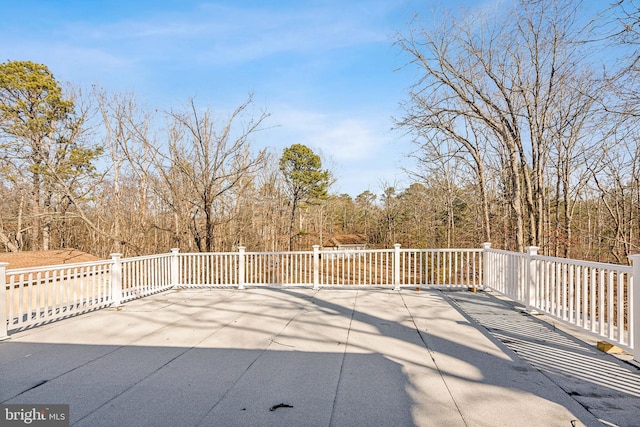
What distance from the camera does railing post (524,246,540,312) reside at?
14.8 feet

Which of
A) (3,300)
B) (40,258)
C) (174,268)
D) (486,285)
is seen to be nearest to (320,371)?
(3,300)

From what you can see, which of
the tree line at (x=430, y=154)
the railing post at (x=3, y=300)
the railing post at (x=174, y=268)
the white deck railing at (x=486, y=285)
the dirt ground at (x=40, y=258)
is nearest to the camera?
the white deck railing at (x=486, y=285)

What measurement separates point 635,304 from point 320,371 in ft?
8.47

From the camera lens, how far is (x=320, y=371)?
2732 millimetres

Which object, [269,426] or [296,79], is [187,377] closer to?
[269,426]

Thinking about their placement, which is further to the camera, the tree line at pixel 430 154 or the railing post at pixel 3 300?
the tree line at pixel 430 154

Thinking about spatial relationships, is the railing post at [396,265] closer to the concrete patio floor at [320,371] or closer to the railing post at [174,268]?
the concrete patio floor at [320,371]

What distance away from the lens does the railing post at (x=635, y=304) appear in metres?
2.67

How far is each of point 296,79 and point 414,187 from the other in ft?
31.2

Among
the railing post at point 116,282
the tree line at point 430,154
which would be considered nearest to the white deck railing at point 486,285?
the railing post at point 116,282

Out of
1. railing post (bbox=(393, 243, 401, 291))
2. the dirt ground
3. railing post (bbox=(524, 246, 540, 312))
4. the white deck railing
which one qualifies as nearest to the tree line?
the dirt ground

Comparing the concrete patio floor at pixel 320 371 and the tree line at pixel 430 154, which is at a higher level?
the tree line at pixel 430 154

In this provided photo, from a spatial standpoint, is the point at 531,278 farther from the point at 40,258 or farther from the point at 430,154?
the point at 40,258

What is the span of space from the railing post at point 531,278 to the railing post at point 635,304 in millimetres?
1738
